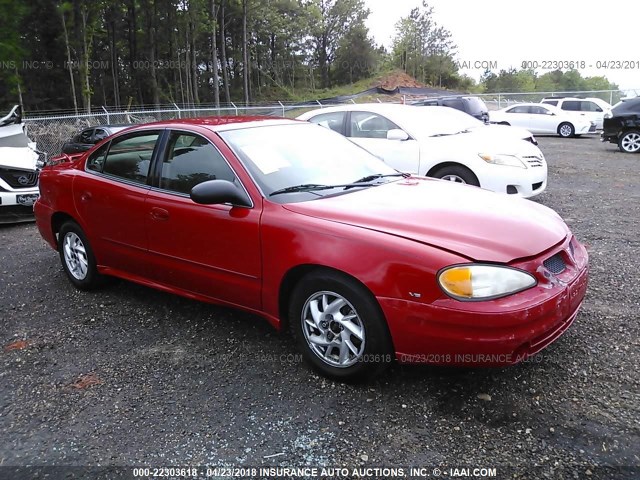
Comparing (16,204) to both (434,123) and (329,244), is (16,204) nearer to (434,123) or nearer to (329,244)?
(434,123)

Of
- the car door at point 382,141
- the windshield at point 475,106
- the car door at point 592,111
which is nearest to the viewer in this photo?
the car door at point 382,141

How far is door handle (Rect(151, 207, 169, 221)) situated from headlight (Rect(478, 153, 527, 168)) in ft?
15.5

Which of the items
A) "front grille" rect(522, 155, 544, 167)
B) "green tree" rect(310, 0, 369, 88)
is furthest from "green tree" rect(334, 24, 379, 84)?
"front grille" rect(522, 155, 544, 167)

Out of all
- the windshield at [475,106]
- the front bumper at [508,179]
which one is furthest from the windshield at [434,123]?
the windshield at [475,106]

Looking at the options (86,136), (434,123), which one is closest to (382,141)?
(434,123)

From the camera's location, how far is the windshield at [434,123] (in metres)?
7.65

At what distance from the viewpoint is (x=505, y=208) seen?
132 inches

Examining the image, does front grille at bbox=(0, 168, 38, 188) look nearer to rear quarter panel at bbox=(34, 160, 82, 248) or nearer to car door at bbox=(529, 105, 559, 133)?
rear quarter panel at bbox=(34, 160, 82, 248)

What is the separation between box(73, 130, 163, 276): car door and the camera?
4074 millimetres

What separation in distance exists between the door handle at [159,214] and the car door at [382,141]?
13.5 ft

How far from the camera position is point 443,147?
7.26 metres

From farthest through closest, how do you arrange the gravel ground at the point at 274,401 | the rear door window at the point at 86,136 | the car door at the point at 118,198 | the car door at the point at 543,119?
1. the car door at the point at 543,119
2. the rear door window at the point at 86,136
3. the car door at the point at 118,198
4. the gravel ground at the point at 274,401

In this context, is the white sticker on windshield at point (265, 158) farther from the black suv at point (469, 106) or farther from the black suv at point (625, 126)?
the black suv at point (469, 106)

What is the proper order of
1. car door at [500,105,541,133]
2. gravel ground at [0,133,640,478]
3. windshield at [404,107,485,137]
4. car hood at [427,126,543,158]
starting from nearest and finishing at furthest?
1. gravel ground at [0,133,640,478]
2. car hood at [427,126,543,158]
3. windshield at [404,107,485,137]
4. car door at [500,105,541,133]
